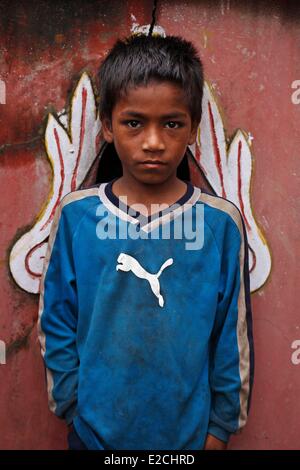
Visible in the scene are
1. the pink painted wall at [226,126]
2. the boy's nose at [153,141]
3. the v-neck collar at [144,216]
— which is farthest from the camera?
the pink painted wall at [226,126]

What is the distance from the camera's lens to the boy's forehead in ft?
4.79

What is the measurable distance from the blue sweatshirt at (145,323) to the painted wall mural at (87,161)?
162 mm

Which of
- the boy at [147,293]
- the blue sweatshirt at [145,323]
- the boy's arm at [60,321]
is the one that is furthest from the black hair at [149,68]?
the boy's arm at [60,321]

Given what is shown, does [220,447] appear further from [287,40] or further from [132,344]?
[287,40]

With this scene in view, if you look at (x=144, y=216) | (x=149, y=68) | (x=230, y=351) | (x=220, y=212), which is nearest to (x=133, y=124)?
(x=149, y=68)

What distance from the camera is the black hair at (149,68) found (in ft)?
4.85

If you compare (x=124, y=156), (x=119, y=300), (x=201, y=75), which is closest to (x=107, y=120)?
(x=124, y=156)

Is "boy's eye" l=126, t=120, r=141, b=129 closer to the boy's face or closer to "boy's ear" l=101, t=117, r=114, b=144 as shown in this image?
the boy's face

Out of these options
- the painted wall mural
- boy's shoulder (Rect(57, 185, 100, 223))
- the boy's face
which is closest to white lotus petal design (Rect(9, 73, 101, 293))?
the painted wall mural

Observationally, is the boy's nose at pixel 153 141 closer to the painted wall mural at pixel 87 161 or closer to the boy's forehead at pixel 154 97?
the boy's forehead at pixel 154 97

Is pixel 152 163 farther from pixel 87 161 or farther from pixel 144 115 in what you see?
pixel 87 161

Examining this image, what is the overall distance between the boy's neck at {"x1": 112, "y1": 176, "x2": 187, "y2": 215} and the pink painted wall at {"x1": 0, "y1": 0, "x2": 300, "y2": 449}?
0.31 metres
